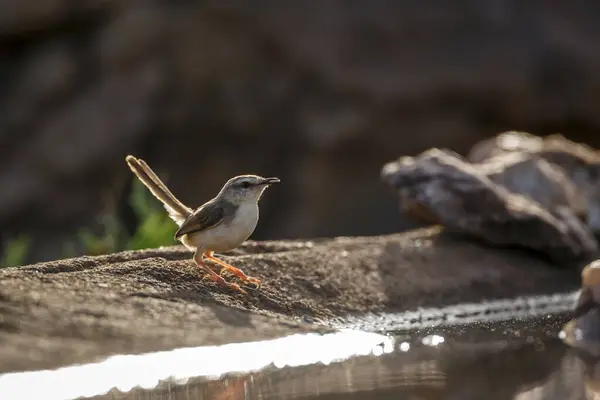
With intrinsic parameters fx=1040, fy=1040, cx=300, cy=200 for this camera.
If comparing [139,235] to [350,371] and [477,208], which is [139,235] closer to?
[477,208]

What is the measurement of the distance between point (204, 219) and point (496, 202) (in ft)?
9.23

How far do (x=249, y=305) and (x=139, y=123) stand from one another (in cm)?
884

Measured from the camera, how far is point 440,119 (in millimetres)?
14805

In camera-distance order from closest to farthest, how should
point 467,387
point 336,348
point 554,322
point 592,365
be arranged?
point 467,387, point 592,365, point 336,348, point 554,322

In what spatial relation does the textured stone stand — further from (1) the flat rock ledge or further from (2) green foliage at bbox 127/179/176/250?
A: (2) green foliage at bbox 127/179/176/250

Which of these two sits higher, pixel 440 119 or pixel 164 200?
pixel 440 119

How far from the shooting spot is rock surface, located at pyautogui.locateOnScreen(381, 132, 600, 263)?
811cm

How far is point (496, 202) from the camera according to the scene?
8070 mm

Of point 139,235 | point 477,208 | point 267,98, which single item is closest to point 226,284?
point 477,208

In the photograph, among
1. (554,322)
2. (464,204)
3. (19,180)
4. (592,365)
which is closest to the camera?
(592,365)

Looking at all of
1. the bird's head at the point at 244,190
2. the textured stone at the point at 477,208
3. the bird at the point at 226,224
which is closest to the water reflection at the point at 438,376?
the bird at the point at 226,224

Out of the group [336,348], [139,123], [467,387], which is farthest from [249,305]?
[139,123]

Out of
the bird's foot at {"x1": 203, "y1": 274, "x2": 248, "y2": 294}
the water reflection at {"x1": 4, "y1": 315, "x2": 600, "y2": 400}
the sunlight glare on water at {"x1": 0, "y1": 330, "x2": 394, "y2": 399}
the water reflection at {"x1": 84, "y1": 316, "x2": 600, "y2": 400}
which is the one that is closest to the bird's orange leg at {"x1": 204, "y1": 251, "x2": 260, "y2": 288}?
the bird's foot at {"x1": 203, "y1": 274, "x2": 248, "y2": 294}

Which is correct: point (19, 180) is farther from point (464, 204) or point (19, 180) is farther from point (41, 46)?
point (464, 204)
